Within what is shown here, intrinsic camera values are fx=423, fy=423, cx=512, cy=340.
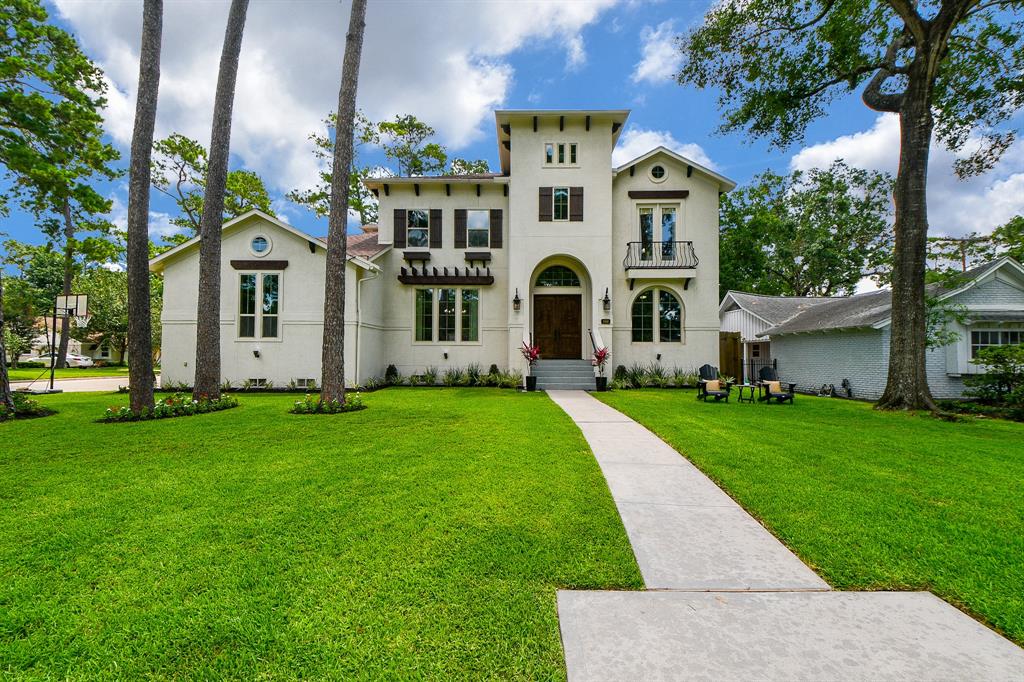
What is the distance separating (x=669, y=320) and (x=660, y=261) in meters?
2.13

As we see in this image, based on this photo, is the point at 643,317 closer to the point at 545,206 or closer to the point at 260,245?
the point at 545,206

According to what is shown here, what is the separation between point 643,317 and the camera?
15.2 m

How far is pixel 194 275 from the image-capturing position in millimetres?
13664

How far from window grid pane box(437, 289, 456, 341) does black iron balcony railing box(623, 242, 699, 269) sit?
6.36 meters

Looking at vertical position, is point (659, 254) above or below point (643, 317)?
above

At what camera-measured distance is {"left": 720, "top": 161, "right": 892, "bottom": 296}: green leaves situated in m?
26.9

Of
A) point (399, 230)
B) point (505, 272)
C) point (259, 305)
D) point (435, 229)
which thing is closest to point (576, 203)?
point (505, 272)

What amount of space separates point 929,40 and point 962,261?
69.6 ft

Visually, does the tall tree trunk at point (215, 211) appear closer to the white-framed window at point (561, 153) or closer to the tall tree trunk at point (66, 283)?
the white-framed window at point (561, 153)

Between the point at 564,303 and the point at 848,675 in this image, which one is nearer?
the point at 848,675

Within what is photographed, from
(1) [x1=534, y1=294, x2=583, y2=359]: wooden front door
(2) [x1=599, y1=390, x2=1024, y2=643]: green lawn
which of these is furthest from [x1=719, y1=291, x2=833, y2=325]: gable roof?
(2) [x1=599, y1=390, x2=1024, y2=643]: green lawn

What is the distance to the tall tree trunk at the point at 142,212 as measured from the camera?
27.2ft

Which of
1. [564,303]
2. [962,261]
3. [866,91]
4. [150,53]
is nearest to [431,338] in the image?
[564,303]

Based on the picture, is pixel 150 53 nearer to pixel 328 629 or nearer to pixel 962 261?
pixel 328 629
